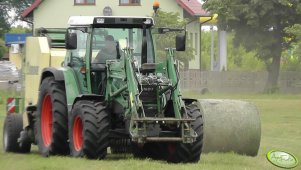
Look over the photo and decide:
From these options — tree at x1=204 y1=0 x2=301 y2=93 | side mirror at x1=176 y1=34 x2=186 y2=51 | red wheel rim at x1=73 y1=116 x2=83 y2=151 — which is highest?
tree at x1=204 y1=0 x2=301 y2=93

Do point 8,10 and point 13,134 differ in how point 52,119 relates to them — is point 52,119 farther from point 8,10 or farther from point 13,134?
point 8,10

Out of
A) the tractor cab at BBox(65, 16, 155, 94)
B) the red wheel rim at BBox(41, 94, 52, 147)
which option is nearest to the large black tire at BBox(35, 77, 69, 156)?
the red wheel rim at BBox(41, 94, 52, 147)

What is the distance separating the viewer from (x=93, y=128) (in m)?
14.6

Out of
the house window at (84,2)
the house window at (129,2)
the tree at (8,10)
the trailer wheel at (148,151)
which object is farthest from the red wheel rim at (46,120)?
the tree at (8,10)

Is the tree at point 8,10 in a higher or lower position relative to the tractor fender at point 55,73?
higher

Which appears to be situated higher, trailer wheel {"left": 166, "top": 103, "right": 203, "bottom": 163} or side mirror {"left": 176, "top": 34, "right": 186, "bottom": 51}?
side mirror {"left": 176, "top": 34, "right": 186, "bottom": 51}

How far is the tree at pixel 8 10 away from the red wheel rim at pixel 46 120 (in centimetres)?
5210

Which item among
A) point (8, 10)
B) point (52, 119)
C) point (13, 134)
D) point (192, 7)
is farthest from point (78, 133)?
point (8, 10)

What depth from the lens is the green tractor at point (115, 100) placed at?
1466 centimetres

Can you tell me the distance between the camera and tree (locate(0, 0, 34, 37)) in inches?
2729

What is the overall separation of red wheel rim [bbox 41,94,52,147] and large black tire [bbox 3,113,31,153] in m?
1.52

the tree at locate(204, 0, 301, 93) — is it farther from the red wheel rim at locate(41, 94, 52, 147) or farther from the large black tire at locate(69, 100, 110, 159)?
the large black tire at locate(69, 100, 110, 159)

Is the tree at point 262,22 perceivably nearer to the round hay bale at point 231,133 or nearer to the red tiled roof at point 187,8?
the red tiled roof at point 187,8

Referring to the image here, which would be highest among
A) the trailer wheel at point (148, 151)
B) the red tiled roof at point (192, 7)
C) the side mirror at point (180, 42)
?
the red tiled roof at point (192, 7)
